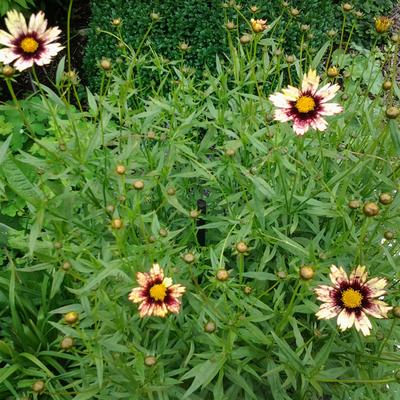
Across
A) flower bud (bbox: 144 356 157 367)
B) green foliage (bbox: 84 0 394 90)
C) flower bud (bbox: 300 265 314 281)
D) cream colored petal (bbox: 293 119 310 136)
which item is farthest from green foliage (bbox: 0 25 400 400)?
green foliage (bbox: 84 0 394 90)

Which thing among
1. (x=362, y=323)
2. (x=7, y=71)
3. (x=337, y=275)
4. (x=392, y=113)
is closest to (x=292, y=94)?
(x=392, y=113)

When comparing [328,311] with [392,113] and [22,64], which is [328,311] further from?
[22,64]

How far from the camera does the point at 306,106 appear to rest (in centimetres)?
136

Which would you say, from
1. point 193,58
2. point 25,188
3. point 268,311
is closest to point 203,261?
point 268,311

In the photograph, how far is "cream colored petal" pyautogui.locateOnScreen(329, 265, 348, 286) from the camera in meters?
1.21

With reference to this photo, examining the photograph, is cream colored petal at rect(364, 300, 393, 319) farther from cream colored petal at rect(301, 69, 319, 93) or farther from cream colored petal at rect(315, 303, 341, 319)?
cream colored petal at rect(301, 69, 319, 93)

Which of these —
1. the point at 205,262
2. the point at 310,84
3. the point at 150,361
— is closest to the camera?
the point at 150,361

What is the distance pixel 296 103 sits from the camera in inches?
53.8

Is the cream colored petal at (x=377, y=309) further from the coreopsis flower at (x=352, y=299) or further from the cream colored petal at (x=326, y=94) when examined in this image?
the cream colored petal at (x=326, y=94)

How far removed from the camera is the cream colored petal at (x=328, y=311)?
119 cm

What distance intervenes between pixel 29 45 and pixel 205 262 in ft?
2.54

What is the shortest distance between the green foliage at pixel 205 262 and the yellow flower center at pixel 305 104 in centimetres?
19

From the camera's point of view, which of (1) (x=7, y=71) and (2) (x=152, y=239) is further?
(2) (x=152, y=239)

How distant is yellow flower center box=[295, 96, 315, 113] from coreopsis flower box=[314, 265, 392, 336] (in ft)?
1.23
